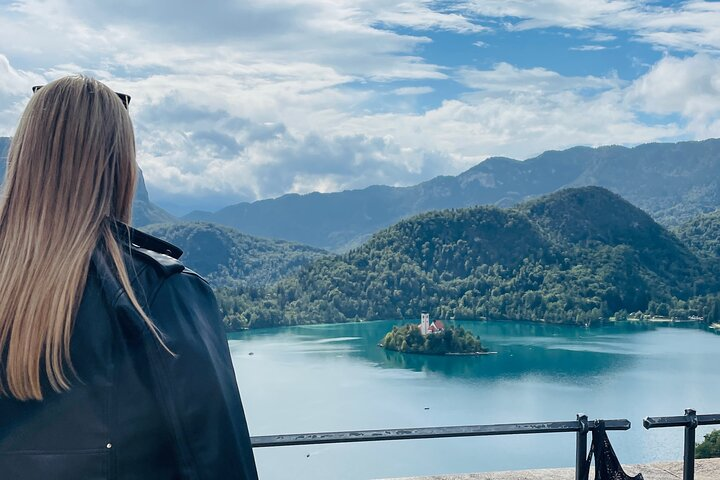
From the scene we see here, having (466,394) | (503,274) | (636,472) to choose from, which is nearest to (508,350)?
(466,394)

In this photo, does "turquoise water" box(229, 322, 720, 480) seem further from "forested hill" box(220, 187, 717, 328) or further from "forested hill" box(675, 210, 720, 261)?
"forested hill" box(675, 210, 720, 261)

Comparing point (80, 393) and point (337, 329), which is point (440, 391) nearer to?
point (337, 329)

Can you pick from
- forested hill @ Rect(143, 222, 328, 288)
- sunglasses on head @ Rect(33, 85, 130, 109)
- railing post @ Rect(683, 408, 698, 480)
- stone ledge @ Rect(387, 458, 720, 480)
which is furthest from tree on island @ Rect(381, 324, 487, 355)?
sunglasses on head @ Rect(33, 85, 130, 109)

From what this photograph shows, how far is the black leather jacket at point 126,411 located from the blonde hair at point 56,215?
18 mm

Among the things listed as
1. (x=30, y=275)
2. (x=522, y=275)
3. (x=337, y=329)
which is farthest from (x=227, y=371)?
(x=522, y=275)

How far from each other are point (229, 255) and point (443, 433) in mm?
77884

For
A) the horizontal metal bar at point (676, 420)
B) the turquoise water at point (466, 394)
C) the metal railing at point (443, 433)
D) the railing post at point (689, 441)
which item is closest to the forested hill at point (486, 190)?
the turquoise water at point (466, 394)

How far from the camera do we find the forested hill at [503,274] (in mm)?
58125

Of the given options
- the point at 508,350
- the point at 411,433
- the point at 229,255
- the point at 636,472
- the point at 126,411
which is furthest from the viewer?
the point at 229,255

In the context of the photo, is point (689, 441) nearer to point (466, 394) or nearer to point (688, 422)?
point (688, 422)

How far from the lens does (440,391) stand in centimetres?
3020

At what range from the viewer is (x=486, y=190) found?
508 ft

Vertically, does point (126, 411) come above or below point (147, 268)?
below

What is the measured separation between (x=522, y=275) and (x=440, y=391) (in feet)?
118
